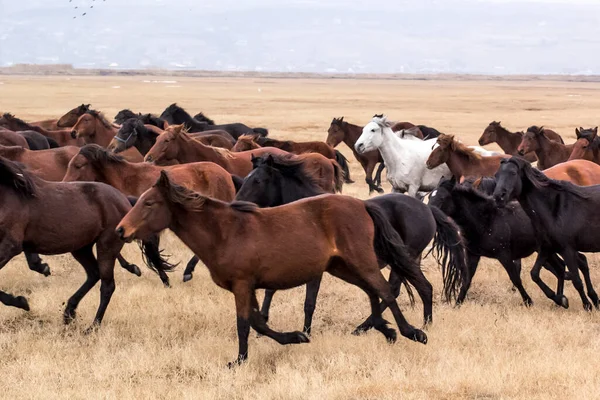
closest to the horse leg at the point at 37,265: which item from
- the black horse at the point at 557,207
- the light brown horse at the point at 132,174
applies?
the light brown horse at the point at 132,174

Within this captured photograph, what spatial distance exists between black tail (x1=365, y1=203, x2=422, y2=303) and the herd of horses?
0.04 ft

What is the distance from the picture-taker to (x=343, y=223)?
637 centimetres

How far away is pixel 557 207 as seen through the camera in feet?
27.1

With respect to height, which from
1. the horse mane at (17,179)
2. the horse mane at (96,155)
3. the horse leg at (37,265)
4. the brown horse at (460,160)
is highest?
the horse mane at (17,179)

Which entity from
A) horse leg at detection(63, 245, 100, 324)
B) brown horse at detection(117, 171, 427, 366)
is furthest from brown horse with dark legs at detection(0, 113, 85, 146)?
brown horse at detection(117, 171, 427, 366)

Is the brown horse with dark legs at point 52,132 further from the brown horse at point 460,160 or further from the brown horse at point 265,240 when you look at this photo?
the brown horse at point 265,240

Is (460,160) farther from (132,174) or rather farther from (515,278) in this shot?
(132,174)

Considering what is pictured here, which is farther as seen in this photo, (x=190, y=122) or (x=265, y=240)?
(x=190, y=122)

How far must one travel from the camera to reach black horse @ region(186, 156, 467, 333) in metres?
7.51

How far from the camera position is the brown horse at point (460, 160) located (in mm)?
12344

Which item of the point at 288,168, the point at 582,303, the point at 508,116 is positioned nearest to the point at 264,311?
the point at 288,168

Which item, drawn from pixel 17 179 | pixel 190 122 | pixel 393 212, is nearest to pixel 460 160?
pixel 393 212

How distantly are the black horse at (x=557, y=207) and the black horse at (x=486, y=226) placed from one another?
348 millimetres

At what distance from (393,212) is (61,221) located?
9.38 ft
